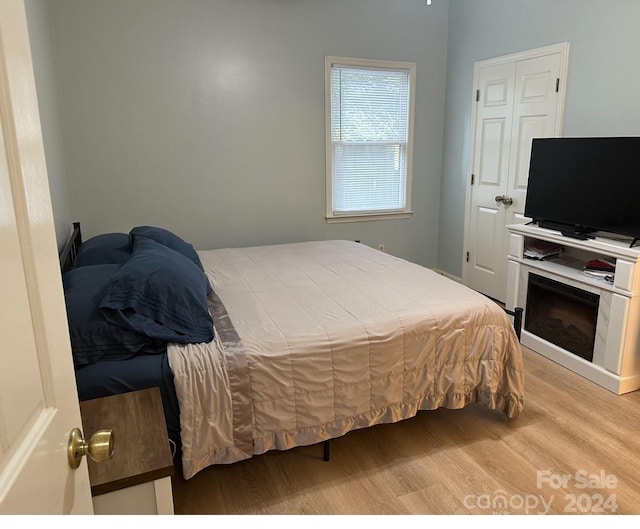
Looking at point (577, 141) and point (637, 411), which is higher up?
point (577, 141)

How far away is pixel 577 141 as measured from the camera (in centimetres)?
315

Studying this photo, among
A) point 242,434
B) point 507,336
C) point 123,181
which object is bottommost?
point 242,434

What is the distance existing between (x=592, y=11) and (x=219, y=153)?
119 inches

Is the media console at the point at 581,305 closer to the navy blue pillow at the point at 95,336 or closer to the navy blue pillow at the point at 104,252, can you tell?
the navy blue pillow at the point at 95,336

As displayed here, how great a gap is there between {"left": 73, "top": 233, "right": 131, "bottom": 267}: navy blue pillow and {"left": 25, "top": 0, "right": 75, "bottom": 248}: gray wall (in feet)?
0.74

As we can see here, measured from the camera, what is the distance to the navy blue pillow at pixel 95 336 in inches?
73.9

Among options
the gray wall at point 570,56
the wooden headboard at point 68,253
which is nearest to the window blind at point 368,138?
the gray wall at point 570,56

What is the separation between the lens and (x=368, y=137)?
4.70 metres

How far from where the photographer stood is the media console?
2.77 m

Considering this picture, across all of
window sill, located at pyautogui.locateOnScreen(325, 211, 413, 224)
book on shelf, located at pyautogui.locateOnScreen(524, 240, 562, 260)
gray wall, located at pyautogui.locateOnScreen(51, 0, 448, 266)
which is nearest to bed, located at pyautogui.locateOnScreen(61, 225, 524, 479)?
book on shelf, located at pyautogui.locateOnScreen(524, 240, 562, 260)

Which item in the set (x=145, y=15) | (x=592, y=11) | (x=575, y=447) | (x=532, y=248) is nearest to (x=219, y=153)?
(x=145, y=15)

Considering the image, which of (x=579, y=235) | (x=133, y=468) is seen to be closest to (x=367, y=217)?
(x=579, y=235)

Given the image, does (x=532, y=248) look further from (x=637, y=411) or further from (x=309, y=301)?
(x=309, y=301)

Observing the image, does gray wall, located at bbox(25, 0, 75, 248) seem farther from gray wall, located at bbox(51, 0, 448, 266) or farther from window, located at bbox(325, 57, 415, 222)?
window, located at bbox(325, 57, 415, 222)
